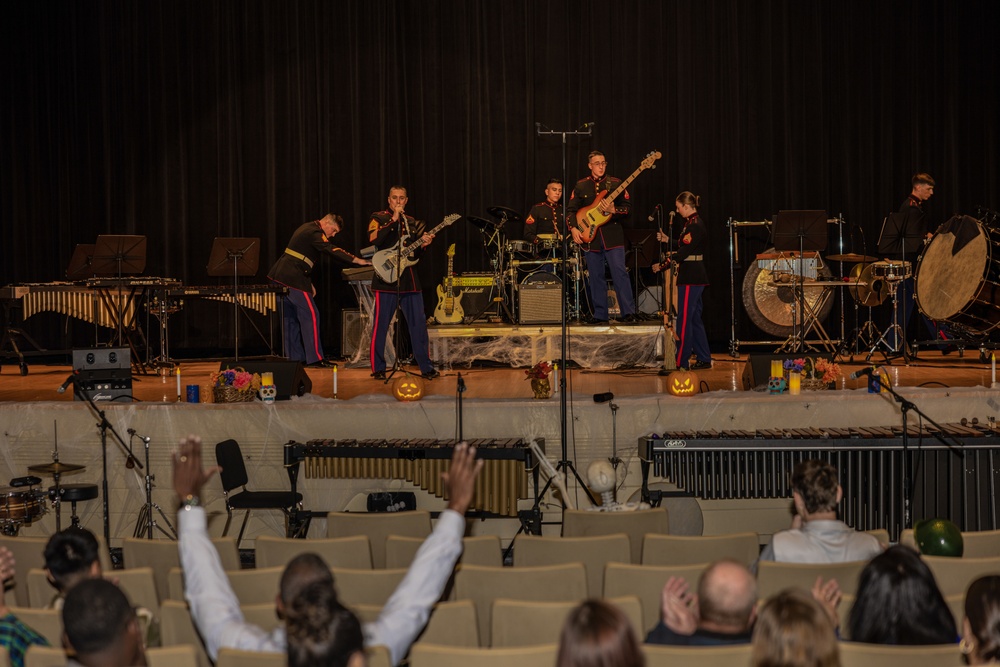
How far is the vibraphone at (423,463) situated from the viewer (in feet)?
26.3

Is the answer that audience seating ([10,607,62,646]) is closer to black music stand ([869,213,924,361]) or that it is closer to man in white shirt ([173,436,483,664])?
man in white shirt ([173,436,483,664])

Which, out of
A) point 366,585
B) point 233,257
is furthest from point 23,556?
point 233,257

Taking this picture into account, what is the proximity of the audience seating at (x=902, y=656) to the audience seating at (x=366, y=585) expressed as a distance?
2055mm

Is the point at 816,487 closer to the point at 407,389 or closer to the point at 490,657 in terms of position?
the point at 490,657

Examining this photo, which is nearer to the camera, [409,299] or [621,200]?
[409,299]

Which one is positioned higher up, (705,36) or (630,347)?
(705,36)

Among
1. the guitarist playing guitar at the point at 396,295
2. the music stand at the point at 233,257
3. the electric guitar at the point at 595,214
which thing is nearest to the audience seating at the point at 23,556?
the guitarist playing guitar at the point at 396,295

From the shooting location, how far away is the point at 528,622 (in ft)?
13.7

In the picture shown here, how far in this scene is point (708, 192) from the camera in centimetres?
1571

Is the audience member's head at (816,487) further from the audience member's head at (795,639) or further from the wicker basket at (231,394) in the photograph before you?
the wicker basket at (231,394)

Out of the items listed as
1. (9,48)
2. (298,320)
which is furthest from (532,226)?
(9,48)

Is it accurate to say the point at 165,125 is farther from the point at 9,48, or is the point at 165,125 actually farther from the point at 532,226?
the point at 532,226

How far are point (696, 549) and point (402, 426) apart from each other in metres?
4.06

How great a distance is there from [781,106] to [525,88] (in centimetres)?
382
